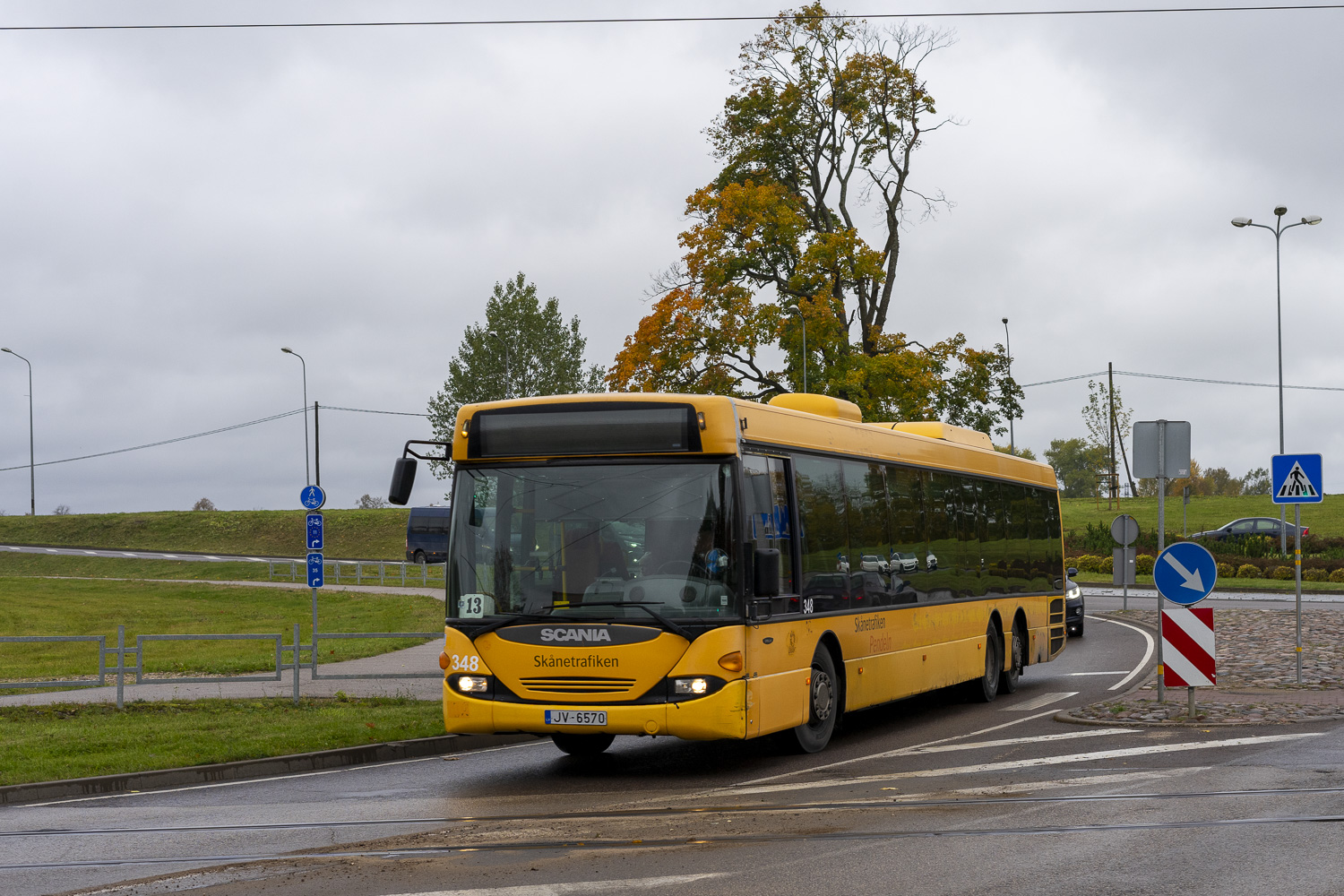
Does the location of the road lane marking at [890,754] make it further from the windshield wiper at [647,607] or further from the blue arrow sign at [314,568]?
the blue arrow sign at [314,568]

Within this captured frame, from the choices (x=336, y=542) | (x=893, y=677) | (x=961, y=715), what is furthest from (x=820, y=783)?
(x=336, y=542)

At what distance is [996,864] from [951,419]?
33.0m

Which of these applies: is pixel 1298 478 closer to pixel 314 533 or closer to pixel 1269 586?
pixel 314 533

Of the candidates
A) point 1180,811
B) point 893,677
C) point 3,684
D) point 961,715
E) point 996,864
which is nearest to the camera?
point 996,864

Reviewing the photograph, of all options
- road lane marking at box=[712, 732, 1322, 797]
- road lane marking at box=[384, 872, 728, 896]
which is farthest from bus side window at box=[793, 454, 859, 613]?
road lane marking at box=[384, 872, 728, 896]

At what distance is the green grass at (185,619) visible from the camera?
26425 millimetres

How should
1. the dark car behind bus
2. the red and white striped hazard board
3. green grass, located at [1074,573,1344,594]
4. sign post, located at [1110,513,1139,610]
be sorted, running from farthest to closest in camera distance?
the dark car behind bus → green grass, located at [1074,573,1344,594] → sign post, located at [1110,513,1139,610] → the red and white striped hazard board

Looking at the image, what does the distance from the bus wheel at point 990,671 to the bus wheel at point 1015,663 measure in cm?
29

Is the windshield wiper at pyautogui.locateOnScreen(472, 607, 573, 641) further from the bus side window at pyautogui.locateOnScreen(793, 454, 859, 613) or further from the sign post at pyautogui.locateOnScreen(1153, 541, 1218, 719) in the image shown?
the sign post at pyautogui.locateOnScreen(1153, 541, 1218, 719)

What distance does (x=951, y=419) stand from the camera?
3938 cm

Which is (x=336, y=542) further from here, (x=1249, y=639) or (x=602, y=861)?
(x=602, y=861)

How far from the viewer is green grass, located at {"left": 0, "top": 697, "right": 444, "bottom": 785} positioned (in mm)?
12203

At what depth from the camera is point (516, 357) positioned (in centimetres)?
7738

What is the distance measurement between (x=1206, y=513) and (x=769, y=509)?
7560 centimetres
